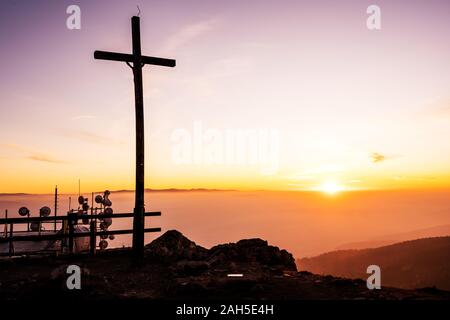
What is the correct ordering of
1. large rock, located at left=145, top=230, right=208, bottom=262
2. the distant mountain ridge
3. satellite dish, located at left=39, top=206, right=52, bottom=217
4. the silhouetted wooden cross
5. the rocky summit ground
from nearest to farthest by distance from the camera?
the rocky summit ground
the silhouetted wooden cross
large rock, located at left=145, top=230, right=208, bottom=262
satellite dish, located at left=39, top=206, right=52, bottom=217
the distant mountain ridge

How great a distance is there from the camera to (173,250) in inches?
553

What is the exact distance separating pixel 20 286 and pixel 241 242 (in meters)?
7.35

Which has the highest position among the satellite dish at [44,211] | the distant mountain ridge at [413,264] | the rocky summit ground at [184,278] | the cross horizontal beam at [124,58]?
the cross horizontal beam at [124,58]

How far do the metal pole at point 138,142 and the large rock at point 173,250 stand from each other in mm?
1555

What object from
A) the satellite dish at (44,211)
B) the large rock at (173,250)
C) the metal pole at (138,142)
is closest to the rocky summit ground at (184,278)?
the large rock at (173,250)

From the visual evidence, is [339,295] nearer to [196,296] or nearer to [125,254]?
[196,296]

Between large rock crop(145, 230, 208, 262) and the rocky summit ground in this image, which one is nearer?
the rocky summit ground

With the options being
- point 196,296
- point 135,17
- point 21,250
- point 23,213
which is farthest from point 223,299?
point 23,213

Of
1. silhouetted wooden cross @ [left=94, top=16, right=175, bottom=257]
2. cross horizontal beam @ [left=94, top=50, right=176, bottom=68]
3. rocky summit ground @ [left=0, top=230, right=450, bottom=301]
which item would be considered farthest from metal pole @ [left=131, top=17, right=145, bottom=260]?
rocky summit ground @ [left=0, top=230, right=450, bottom=301]

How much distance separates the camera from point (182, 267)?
11.1 meters

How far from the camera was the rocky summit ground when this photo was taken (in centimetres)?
846

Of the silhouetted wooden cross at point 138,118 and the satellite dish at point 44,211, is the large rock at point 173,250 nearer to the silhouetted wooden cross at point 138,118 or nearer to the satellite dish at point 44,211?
the silhouetted wooden cross at point 138,118

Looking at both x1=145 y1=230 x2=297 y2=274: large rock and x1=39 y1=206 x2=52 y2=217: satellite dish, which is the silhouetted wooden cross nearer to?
x1=145 y1=230 x2=297 y2=274: large rock

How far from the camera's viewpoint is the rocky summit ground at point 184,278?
27.8ft
